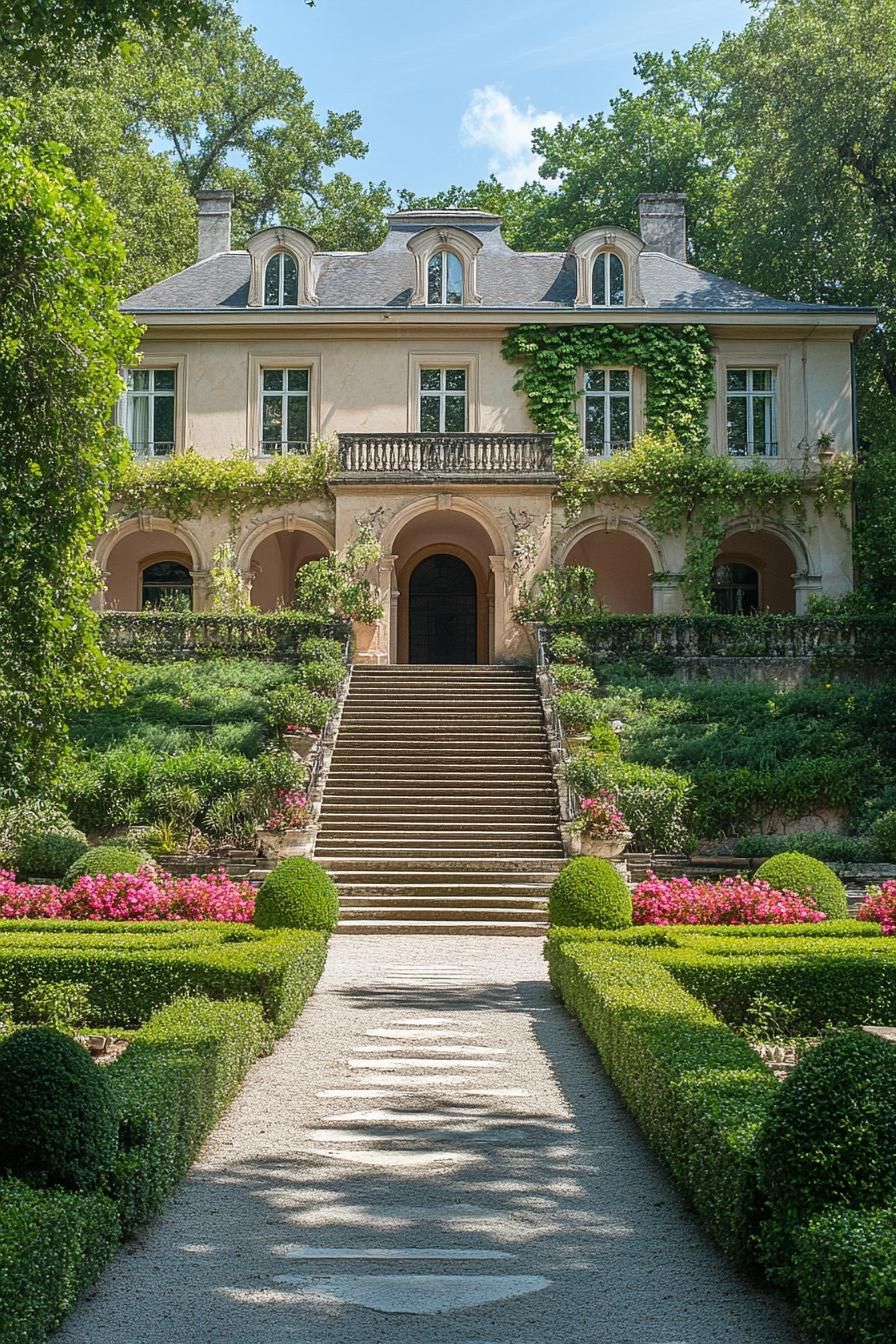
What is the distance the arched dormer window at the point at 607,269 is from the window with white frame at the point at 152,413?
953 centimetres

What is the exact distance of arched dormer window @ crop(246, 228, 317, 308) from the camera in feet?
96.3

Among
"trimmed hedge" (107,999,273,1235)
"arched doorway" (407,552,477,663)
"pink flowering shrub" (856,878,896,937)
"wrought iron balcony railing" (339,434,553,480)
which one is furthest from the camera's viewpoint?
"arched doorway" (407,552,477,663)

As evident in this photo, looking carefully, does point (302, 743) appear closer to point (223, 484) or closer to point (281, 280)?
point (223, 484)

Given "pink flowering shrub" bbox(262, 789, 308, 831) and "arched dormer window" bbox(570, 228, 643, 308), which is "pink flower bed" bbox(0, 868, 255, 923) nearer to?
"pink flowering shrub" bbox(262, 789, 308, 831)

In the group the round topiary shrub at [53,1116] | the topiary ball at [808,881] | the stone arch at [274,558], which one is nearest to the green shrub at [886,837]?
the topiary ball at [808,881]

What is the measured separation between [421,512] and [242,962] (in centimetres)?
1882

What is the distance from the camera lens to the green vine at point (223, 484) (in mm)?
28000

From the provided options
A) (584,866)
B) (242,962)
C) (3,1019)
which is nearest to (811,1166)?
(242,962)

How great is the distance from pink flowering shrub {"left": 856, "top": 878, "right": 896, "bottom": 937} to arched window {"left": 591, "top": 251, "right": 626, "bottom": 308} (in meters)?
19.1

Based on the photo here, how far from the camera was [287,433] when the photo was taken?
96.0 ft

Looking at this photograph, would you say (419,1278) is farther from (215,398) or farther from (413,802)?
(215,398)

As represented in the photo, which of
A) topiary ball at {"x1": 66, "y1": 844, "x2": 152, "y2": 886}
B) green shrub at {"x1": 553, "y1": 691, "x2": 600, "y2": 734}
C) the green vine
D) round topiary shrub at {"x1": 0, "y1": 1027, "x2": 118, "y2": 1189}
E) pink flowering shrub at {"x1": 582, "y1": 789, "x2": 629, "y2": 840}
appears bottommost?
round topiary shrub at {"x1": 0, "y1": 1027, "x2": 118, "y2": 1189}

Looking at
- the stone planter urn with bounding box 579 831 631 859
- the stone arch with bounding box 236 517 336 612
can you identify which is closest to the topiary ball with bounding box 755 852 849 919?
the stone planter urn with bounding box 579 831 631 859

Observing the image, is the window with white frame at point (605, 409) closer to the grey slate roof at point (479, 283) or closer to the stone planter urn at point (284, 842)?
the grey slate roof at point (479, 283)
